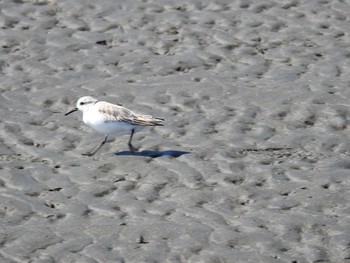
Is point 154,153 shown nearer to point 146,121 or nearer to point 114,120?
point 146,121

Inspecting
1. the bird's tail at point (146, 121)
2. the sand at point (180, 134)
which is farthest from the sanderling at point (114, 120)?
the sand at point (180, 134)

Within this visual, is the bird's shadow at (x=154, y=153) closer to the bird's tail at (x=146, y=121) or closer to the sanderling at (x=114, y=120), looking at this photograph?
the sanderling at (x=114, y=120)

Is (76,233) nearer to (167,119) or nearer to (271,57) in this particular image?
(167,119)

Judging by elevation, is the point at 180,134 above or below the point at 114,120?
below

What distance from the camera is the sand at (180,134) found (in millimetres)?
9461

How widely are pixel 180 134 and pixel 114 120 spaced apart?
95 cm

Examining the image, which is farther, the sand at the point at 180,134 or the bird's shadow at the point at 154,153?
the bird's shadow at the point at 154,153

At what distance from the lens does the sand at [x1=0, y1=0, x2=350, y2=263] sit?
946 centimetres

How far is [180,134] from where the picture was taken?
11945 mm

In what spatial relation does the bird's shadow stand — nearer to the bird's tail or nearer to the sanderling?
the sanderling

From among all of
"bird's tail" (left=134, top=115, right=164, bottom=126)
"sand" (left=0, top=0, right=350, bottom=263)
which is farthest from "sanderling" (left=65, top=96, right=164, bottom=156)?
"sand" (left=0, top=0, right=350, bottom=263)

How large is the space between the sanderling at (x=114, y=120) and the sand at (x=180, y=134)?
26 cm

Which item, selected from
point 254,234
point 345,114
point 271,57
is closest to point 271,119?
point 345,114

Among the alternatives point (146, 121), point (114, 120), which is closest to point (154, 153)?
point (146, 121)
